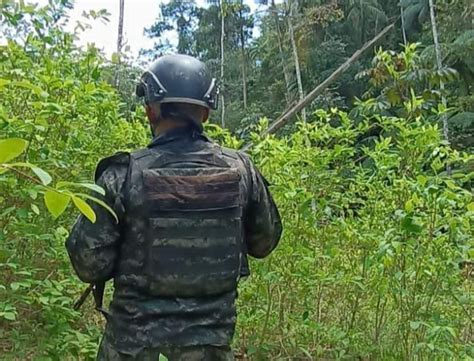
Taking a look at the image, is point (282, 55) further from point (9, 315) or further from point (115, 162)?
point (115, 162)

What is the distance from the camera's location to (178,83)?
80.4 inches

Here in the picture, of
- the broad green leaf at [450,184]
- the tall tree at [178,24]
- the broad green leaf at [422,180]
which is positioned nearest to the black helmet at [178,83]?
the broad green leaf at [422,180]

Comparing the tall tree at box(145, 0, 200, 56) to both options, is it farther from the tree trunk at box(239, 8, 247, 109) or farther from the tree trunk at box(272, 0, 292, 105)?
the tree trunk at box(272, 0, 292, 105)

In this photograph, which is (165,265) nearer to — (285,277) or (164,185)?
(164,185)

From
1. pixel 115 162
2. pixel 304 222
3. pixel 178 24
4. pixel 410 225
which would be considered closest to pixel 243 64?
pixel 178 24

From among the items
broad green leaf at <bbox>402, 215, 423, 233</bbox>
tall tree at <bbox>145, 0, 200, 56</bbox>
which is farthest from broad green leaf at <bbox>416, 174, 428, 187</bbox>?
tall tree at <bbox>145, 0, 200, 56</bbox>

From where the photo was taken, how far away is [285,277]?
334 cm

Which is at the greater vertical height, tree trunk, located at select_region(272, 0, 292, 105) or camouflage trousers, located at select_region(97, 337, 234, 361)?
tree trunk, located at select_region(272, 0, 292, 105)

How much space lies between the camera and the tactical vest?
75.7 inches

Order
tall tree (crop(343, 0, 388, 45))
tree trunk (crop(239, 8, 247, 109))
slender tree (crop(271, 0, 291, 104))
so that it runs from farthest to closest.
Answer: tree trunk (crop(239, 8, 247, 109)), tall tree (crop(343, 0, 388, 45)), slender tree (crop(271, 0, 291, 104))

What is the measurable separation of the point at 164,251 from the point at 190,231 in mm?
98

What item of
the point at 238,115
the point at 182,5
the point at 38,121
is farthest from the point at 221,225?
the point at 182,5

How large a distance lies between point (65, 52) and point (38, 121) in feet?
2.74

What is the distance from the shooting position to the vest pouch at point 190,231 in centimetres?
192
